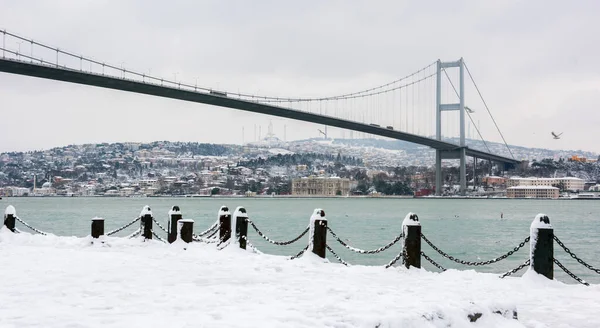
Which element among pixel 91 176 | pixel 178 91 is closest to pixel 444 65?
pixel 178 91

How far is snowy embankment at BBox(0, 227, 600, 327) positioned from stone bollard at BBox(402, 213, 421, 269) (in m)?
0.13

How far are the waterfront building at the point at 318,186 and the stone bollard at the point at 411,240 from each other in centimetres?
14487

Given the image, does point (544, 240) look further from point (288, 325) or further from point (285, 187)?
point (285, 187)

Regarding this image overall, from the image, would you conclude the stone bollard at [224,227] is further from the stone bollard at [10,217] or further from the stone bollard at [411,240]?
the stone bollard at [10,217]

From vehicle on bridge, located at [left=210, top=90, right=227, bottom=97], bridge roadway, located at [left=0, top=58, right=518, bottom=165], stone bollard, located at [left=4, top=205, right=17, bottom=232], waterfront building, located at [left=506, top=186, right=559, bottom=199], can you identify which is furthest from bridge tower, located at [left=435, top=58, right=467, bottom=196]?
stone bollard, located at [left=4, top=205, right=17, bottom=232]

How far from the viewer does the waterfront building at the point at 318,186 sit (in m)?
154

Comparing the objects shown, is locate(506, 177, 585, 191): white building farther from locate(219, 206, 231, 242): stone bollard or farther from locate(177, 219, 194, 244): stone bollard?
locate(177, 219, 194, 244): stone bollard

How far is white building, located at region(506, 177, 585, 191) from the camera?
132m

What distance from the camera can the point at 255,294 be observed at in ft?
18.8

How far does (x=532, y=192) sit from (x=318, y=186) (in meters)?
48.8

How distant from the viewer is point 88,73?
41.4 metres

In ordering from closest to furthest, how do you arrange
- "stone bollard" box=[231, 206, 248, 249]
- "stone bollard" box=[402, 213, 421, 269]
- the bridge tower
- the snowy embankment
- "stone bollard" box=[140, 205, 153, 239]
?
the snowy embankment, "stone bollard" box=[402, 213, 421, 269], "stone bollard" box=[231, 206, 248, 249], "stone bollard" box=[140, 205, 153, 239], the bridge tower

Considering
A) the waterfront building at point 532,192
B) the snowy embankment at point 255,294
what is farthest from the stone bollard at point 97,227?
the waterfront building at point 532,192

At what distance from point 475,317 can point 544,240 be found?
3.12m
